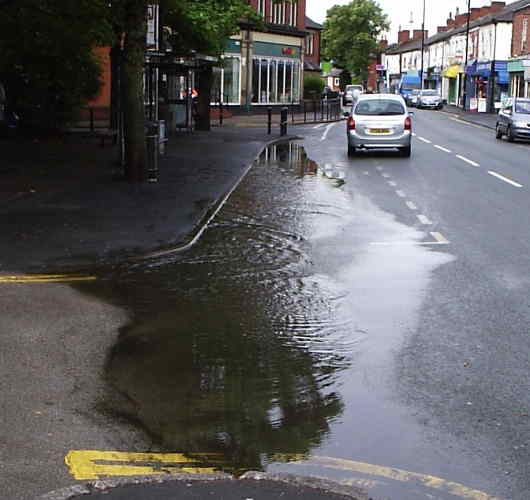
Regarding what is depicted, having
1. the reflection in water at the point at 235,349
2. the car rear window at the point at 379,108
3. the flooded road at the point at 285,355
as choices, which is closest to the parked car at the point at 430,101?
the car rear window at the point at 379,108

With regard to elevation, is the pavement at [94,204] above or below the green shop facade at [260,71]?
below

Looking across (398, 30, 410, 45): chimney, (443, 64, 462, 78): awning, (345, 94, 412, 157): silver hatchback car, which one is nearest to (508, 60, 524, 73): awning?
(443, 64, 462, 78): awning

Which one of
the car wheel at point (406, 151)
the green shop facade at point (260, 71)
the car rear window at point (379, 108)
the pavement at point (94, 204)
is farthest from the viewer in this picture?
the green shop facade at point (260, 71)

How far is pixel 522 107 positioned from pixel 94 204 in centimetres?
2718

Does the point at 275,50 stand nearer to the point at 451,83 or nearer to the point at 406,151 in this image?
the point at 406,151

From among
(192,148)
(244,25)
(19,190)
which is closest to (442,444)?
(19,190)

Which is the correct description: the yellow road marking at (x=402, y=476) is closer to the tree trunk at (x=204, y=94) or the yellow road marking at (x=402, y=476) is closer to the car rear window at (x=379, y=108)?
the car rear window at (x=379, y=108)

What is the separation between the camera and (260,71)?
195 ft

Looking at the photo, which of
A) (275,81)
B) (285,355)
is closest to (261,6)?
(275,81)

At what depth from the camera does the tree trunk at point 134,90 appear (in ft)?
57.7

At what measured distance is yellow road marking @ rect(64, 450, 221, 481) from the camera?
4.87 meters

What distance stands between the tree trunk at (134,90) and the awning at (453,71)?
75969 mm

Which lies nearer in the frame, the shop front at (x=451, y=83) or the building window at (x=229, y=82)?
→ the building window at (x=229, y=82)

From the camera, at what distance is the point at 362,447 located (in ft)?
17.6
